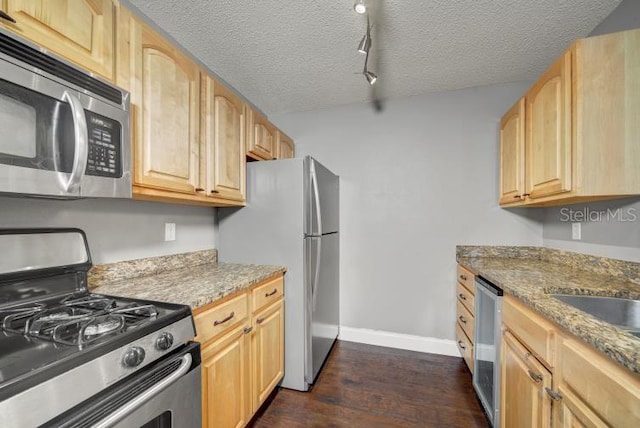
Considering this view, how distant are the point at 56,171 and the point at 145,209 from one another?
781mm

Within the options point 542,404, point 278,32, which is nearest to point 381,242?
point 542,404

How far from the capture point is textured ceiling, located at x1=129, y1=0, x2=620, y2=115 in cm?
151

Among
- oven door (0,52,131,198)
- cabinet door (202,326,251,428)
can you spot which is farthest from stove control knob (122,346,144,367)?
oven door (0,52,131,198)

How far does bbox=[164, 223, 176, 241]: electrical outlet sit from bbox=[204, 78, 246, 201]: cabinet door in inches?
16.7

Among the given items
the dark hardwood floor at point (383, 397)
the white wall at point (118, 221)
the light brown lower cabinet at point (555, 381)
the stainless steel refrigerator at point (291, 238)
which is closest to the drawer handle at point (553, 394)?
the light brown lower cabinet at point (555, 381)

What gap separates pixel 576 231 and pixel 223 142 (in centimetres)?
254

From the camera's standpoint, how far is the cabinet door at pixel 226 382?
1188 millimetres

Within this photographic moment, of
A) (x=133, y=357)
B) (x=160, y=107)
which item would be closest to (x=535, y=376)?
(x=133, y=357)

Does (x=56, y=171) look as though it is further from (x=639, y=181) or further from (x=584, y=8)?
(x=584, y=8)

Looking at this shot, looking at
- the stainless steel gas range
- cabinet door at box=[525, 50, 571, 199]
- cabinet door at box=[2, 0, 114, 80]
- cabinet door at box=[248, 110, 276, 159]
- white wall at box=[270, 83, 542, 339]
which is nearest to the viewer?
the stainless steel gas range

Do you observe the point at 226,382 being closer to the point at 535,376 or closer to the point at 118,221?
the point at 118,221

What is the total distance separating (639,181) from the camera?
4.16ft

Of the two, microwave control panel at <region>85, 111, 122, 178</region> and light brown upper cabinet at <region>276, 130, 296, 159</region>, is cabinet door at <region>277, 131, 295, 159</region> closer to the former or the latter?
light brown upper cabinet at <region>276, 130, 296, 159</region>

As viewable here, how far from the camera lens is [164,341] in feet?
2.86
